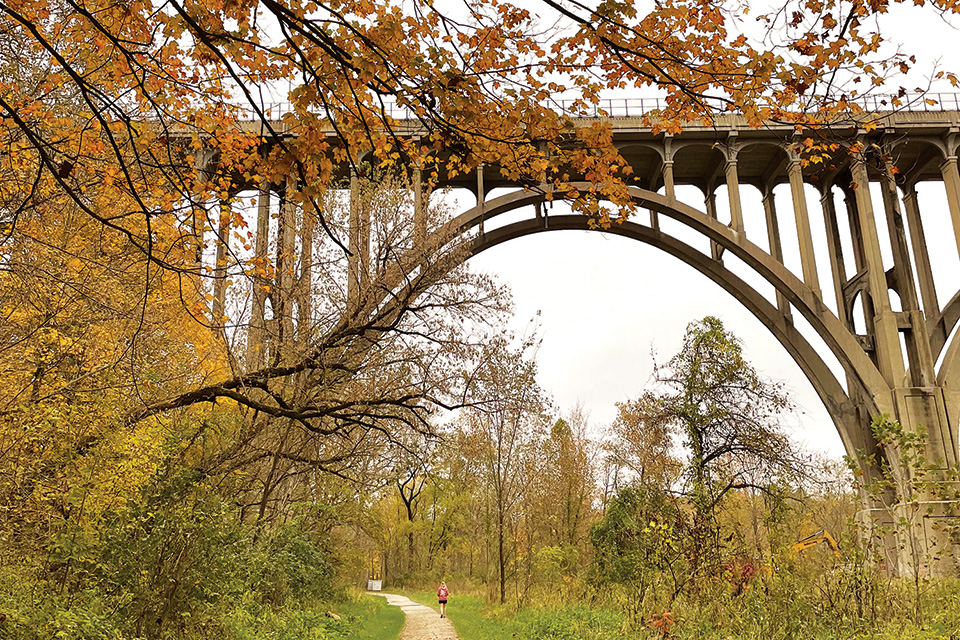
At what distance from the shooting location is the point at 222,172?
19.6ft

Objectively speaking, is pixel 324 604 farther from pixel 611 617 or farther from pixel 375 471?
pixel 611 617

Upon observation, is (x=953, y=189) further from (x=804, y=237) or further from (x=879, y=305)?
(x=804, y=237)

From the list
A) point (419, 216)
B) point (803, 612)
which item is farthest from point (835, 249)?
point (803, 612)

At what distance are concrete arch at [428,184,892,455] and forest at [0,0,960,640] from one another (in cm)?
536

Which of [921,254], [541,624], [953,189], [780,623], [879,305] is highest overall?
[953,189]

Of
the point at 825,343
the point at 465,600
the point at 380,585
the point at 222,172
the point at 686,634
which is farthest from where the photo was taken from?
the point at 380,585

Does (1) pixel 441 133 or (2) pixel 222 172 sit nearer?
(1) pixel 441 133

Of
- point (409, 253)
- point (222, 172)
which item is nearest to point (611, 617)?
point (409, 253)

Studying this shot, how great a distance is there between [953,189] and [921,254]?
69.7 inches

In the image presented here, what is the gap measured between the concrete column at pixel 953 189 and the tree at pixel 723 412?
257 inches

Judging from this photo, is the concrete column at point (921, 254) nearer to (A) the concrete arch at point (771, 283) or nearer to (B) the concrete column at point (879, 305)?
(B) the concrete column at point (879, 305)

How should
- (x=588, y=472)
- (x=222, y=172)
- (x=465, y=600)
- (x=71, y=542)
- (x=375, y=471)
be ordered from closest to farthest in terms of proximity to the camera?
1. (x=71, y=542)
2. (x=222, y=172)
3. (x=375, y=471)
4. (x=465, y=600)
5. (x=588, y=472)

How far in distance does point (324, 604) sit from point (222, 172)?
9298mm

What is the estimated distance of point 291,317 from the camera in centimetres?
941
